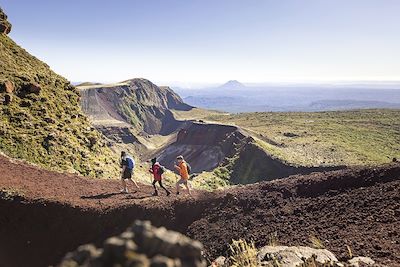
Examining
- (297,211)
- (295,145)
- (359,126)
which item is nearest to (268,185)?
(297,211)

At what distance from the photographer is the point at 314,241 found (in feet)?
42.4

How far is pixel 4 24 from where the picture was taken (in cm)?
4481

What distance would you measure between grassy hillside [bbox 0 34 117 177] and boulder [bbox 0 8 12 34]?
2.09 metres

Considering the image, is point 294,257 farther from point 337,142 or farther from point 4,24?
point 337,142

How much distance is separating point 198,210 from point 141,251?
15.8 m

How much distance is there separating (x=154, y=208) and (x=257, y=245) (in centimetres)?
599

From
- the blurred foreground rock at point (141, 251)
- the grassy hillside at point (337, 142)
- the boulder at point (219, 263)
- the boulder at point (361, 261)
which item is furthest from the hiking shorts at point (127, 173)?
the grassy hillside at point (337, 142)

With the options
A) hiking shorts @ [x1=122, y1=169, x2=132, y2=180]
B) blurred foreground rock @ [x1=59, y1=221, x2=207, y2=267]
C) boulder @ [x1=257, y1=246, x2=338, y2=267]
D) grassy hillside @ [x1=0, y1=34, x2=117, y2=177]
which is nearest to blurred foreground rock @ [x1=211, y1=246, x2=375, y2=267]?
boulder @ [x1=257, y1=246, x2=338, y2=267]

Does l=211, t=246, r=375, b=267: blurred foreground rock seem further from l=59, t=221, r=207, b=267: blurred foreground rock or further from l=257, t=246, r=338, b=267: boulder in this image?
l=59, t=221, r=207, b=267: blurred foreground rock

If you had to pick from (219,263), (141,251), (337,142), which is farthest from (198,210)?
(337,142)

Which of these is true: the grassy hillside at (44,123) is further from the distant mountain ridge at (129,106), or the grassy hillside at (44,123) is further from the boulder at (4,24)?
the distant mountain ridge at (129,106)

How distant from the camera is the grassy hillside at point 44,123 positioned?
2916 centimetres

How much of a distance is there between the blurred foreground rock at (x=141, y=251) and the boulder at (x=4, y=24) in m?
47.2

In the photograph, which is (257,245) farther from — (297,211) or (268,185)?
(268,185)
